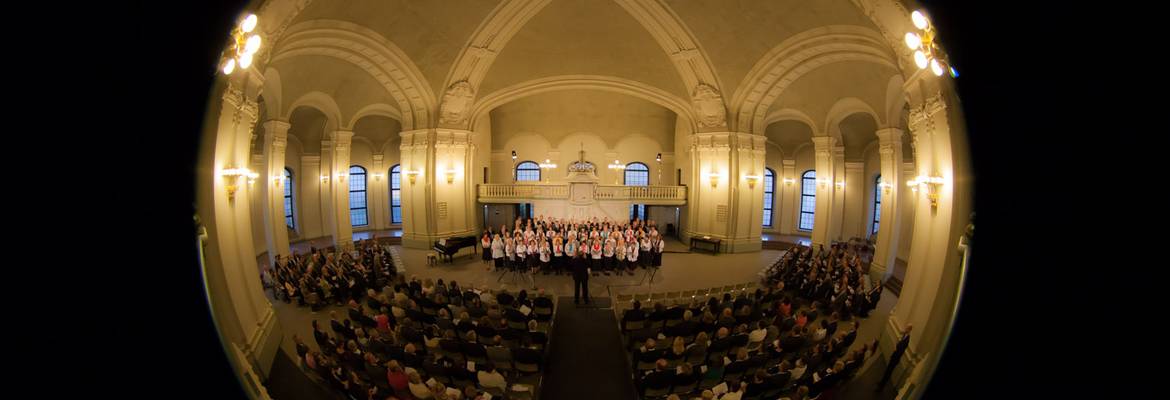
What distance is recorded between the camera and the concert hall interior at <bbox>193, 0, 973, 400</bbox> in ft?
9.24

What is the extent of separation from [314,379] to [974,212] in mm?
5135

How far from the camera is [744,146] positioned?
13289 mm

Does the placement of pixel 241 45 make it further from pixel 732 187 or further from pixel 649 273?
pixel 732 187

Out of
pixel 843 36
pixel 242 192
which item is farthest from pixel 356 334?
pixel 843 36

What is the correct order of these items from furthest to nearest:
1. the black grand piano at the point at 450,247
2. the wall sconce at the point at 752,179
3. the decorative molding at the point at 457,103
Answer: the wall sconce at the point at 752,179 < the decorative molding at the point at 457,103 < the black grand piano at the point at 450,247

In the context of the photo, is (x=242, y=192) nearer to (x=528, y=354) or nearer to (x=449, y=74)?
(x=528, y=354)

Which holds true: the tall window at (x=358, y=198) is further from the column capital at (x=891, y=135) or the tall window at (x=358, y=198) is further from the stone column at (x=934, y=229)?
the column capital at (x=891, y=135)

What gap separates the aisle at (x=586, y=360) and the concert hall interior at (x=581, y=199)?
4cm

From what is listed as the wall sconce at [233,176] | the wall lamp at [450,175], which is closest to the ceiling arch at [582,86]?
the wall lamp at [450,175]

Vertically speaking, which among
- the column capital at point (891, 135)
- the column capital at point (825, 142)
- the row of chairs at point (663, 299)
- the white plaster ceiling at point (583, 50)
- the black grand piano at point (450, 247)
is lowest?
the row of chairs at point (663, 299)

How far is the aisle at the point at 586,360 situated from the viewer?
4211mm

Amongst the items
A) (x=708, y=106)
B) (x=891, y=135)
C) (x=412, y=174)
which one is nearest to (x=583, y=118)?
(x=708, y=106)

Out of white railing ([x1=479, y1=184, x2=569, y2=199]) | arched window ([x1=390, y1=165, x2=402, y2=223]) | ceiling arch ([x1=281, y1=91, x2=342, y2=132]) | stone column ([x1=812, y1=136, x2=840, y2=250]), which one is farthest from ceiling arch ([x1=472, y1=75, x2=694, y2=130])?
ceiling arch ([x1=281, y1=91, x2=342, y2=132])

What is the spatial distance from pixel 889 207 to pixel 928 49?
10610 millimetres
